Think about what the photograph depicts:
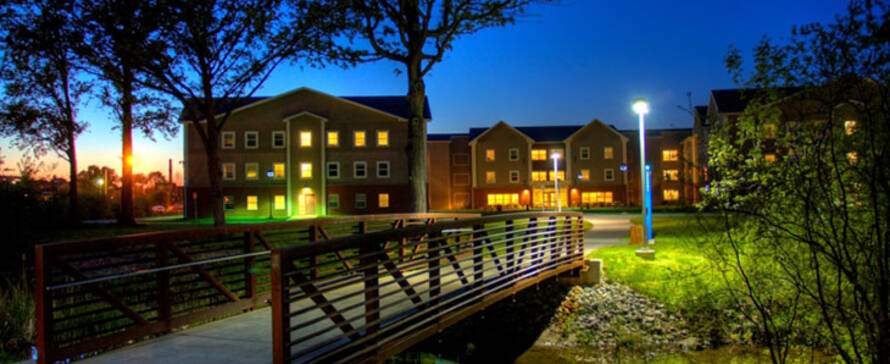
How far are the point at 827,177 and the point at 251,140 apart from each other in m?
43.5

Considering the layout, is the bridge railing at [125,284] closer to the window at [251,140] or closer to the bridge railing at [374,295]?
the bridge railing at [374,295]

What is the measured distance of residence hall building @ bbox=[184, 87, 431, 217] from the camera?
144 feet

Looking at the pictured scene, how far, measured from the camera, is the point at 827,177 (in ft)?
18.2

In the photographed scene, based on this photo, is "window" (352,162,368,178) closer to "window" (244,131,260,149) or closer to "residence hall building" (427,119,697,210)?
"window" (244,131,260,149)

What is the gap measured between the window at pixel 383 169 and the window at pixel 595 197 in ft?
77.4

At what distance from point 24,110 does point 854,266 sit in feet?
114

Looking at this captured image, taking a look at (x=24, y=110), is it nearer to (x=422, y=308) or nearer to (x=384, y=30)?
(x=384, y=30)

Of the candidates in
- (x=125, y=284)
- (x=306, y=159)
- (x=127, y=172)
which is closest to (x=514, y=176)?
(x=306, y=159)

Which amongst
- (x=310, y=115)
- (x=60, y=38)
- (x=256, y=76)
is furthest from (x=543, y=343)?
(x=310, y=115)

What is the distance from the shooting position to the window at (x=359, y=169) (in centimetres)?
4466

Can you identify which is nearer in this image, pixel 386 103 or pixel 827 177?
pixel 827 177

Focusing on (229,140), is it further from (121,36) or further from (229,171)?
(121,36)

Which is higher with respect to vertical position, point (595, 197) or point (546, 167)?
point (546, 167)

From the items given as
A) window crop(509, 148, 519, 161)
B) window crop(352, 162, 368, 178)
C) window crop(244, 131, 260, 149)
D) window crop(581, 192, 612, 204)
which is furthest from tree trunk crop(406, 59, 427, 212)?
window crop(581, 192, 612, 204)
